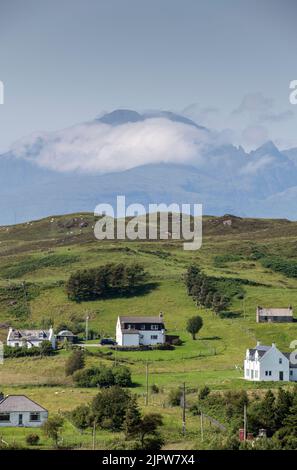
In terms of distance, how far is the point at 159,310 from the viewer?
356 ft

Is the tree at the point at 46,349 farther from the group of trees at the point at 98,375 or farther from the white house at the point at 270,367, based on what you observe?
the white house at the point at 270,367

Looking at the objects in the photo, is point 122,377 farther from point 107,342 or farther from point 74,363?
point 107,342

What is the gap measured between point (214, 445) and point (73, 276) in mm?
63288

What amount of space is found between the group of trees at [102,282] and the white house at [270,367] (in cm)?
3557

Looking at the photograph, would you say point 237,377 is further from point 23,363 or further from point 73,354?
point 23,363

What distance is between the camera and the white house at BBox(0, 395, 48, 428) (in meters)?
66.3

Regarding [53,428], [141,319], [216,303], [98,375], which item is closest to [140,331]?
[141,319]

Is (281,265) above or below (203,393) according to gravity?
above

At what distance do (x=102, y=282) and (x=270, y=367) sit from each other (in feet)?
125

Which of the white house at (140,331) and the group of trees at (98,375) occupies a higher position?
the white house at (140,331)

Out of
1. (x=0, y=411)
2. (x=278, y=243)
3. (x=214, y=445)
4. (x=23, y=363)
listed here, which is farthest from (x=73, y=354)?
(x=278, y=243)

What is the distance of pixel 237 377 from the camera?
79.8 m

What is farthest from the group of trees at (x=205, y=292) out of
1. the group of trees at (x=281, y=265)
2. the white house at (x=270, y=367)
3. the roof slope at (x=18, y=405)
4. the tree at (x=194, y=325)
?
the roof slope at (x=18, y=405)

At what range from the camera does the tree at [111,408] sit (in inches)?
2511
